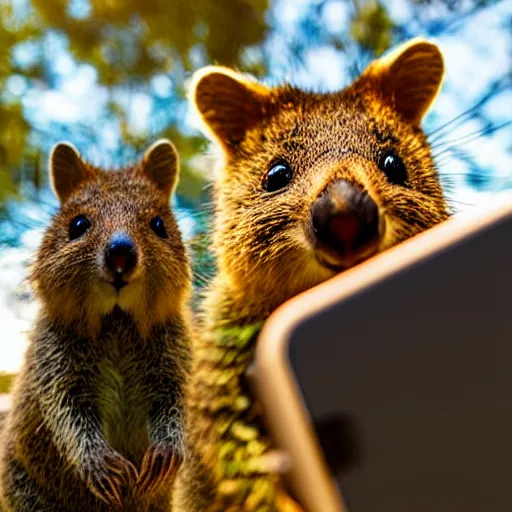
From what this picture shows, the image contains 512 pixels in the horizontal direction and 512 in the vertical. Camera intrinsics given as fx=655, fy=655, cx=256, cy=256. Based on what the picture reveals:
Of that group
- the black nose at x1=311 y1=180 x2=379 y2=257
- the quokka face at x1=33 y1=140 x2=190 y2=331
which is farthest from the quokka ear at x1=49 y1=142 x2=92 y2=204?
the black nose at x1=311 y1=180 x2=379 y2=257

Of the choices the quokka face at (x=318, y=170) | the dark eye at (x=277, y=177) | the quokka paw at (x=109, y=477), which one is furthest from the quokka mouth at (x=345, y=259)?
the quokka paw at (x=109, y=477)

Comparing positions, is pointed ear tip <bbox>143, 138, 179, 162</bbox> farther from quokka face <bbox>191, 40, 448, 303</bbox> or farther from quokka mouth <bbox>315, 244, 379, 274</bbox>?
quokka mouth <bbox>315, 244, 379, 274</bbox>

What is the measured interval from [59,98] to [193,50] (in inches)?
12.3

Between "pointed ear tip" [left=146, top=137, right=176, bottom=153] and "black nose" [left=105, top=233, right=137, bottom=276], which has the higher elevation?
"pointed ear tip" [left=146, top=137, right=176, bottom=153]

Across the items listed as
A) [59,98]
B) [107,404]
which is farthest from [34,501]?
[59,98]

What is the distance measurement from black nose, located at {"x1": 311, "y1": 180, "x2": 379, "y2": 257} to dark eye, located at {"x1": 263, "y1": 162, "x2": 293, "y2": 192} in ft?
0.44

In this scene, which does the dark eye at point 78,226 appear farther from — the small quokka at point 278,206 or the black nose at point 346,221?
the black nose at point 346,221

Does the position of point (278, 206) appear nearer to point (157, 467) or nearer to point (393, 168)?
point (393, 168)

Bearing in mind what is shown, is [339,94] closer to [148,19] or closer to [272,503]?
[148,19]

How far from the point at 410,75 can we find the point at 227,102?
0.38 metres

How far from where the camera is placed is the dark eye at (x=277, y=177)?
1256mm

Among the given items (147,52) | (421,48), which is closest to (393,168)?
(421,48)

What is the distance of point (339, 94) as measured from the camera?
1.37 meters

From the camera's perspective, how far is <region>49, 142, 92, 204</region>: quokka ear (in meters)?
1.35
